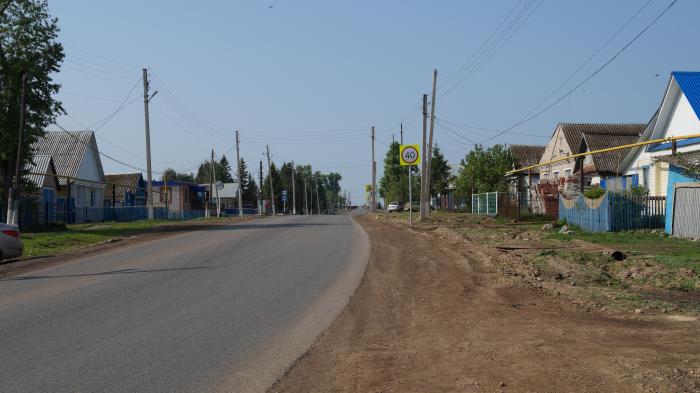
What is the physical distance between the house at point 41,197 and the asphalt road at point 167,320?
2093cm

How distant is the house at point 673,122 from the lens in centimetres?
2667

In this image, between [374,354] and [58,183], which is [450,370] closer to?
[374,354]

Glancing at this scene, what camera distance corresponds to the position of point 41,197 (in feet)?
141

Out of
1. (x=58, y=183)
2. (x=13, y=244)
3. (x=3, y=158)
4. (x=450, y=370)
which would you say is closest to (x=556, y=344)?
(x=450, y=370)

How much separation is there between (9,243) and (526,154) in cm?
4899

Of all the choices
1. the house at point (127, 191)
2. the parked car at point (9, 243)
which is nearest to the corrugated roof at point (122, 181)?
the house at point (127, 191)

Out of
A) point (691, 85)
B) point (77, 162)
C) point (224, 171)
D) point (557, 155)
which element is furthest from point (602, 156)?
point (224, 171)

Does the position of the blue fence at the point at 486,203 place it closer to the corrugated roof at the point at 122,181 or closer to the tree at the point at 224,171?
the corrugated roof at the point at 122,181

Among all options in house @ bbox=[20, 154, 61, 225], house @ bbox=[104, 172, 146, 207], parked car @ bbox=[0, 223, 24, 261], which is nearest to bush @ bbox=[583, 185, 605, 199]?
parked car @ bbox=[0, 223, 24, 261]

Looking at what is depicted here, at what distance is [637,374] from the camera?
5613 millimetres

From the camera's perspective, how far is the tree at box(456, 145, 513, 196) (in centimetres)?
5103

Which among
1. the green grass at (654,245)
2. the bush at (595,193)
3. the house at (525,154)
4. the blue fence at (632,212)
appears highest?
the house at (525,154)

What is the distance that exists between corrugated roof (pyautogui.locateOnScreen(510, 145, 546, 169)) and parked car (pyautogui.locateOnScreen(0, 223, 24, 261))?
4424 centimetres

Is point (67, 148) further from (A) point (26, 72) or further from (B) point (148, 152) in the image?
(A) point (26, 72)
